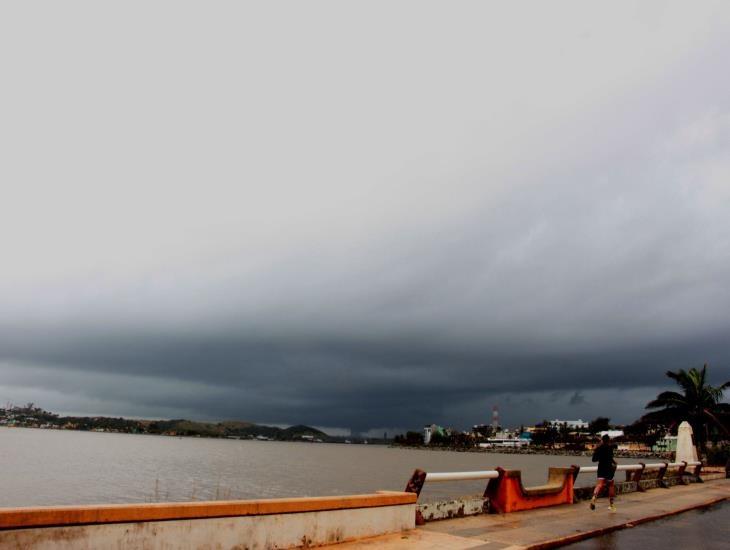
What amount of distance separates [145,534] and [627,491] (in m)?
17.1

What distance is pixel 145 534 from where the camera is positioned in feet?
21.4

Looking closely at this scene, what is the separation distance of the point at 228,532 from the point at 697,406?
4539 centimetres

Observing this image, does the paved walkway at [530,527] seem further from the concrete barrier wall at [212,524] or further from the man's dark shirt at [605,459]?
the man's dark shirt at [605,459]

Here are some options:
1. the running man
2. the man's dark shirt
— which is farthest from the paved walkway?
the man's dark shirt

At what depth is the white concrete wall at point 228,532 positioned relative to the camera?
597cm

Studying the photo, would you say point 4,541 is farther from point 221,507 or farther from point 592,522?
point 592,522

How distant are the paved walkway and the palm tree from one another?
99.7 feet

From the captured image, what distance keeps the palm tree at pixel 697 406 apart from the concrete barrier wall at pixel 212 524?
4160 cm

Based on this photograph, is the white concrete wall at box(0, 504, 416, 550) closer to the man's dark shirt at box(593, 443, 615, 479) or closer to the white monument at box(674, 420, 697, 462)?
the man's dark shirt at box(593, 443, 615, 479)

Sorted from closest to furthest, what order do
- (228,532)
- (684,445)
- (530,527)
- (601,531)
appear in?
(228,532), (530,527), (601,531), (684,445)

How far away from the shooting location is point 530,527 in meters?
10.7

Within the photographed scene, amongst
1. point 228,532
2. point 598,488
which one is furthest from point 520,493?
point 228,532

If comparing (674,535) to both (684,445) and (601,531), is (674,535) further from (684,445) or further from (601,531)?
(684,445)

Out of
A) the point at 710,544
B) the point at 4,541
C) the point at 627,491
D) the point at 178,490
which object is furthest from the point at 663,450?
the point at 4,541
